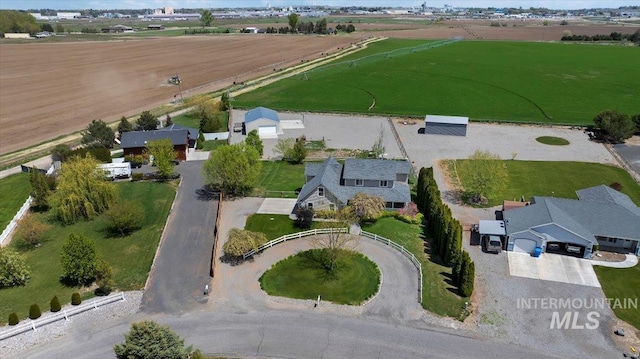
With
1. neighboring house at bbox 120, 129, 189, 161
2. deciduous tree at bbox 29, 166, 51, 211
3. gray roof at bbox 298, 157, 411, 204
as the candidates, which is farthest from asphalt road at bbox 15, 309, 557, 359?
neighboring house at bbox 120, 129, 189, 161

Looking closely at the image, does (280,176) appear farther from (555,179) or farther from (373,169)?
(555,179)

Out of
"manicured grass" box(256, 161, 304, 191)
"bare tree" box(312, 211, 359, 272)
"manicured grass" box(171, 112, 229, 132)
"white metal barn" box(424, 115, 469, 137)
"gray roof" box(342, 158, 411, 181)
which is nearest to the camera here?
"bare tree" box(312, 211, 359, 272)

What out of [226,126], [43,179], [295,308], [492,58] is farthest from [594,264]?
[492,58]

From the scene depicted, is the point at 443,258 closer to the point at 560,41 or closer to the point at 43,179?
the point at 43,179

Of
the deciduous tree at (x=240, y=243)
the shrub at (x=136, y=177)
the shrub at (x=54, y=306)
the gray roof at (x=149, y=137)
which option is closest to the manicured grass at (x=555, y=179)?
the deciduous tree at (x=240, y=243)

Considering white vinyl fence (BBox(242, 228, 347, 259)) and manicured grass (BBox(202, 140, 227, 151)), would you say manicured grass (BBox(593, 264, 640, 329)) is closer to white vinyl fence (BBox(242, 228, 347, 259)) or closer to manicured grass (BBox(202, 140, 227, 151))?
white vinyl fence (BBox(242, 228, 347, 259))

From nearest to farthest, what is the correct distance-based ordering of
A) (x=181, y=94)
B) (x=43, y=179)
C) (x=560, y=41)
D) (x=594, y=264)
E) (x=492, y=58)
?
(x=594, y=264), (x=43, y=179), (x=181, y=94), (x=492, y=58), (x=560, y=41)
